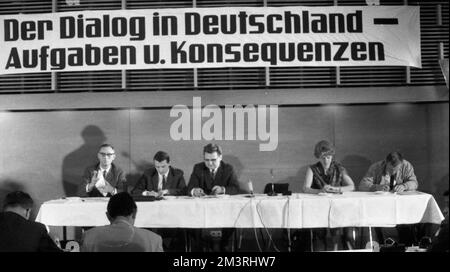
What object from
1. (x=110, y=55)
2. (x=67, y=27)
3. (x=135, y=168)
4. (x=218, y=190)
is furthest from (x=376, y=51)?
(x=67, y=27)

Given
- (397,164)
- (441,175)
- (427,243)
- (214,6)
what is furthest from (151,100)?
(427,243)

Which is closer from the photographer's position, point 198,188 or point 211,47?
point 198,188

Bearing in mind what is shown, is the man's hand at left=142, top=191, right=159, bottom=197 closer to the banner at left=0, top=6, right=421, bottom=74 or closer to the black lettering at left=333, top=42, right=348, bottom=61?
the banner at left=0, top=6, right=421, bottom=74

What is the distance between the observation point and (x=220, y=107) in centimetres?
719

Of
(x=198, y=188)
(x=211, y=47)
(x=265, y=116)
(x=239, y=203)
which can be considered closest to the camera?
(x=239, y=203)

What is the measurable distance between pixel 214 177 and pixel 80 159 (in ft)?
7.04

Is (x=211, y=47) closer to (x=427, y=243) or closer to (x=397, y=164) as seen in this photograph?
(x=397, y=164)

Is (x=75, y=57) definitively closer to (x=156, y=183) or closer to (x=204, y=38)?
(x=204, y=38)

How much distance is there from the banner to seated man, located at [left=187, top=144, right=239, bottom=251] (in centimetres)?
128

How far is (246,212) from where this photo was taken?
548 centimetres

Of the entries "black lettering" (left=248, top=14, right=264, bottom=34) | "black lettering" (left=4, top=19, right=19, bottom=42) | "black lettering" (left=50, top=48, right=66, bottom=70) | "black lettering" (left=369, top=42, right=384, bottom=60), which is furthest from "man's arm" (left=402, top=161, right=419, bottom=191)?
"black lettering" (left=4, top=19, right=19, bottom=42)

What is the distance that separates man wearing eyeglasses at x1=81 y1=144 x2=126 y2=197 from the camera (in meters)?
6.07

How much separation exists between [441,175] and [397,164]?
1.61 meters

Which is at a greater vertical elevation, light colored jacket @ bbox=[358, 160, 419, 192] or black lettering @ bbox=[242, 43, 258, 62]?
black lettering @ bbox=[242, 43, 258, 62]
